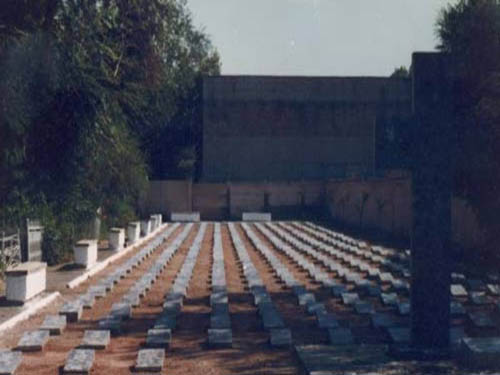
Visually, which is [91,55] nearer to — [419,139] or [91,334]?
[91,334]

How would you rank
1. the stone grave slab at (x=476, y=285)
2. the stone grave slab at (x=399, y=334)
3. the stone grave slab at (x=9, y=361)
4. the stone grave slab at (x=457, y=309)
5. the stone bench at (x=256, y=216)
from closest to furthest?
the stone grave slab at (x=9, y=361), the stone grave slab at (x=399, y=334), the stone grave slab at (x=457, y=309), the stone grave slab at (x=476, y=285), the stone bench at (x=256, y=216)

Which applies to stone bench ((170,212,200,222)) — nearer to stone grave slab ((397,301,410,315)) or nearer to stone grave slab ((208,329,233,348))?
stone grave slab ((397,301,410,315))

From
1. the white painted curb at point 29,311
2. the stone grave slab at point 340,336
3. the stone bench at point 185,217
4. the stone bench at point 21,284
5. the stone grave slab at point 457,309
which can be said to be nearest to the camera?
the stone grave slab at point 340,336

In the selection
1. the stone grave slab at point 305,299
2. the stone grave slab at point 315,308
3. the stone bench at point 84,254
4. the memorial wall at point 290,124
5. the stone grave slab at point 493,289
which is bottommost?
the stone grave slab at point 315,308

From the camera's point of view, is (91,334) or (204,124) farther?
(204,124)

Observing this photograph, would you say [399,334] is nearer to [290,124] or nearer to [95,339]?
[95,339]

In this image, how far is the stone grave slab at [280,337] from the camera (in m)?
8.16

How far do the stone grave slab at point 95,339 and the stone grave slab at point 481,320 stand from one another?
4186 mm

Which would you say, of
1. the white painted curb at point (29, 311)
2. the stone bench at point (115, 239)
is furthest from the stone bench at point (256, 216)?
the white painted curb at point (29, 311)

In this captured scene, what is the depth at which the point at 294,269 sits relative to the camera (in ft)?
51.5

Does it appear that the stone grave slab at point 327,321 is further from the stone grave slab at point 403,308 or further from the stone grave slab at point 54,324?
the stone grave slab at point 54,324

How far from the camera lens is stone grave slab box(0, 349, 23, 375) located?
22.6 ft

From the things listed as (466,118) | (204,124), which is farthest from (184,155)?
(466,118)

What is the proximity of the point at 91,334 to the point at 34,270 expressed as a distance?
344cm
